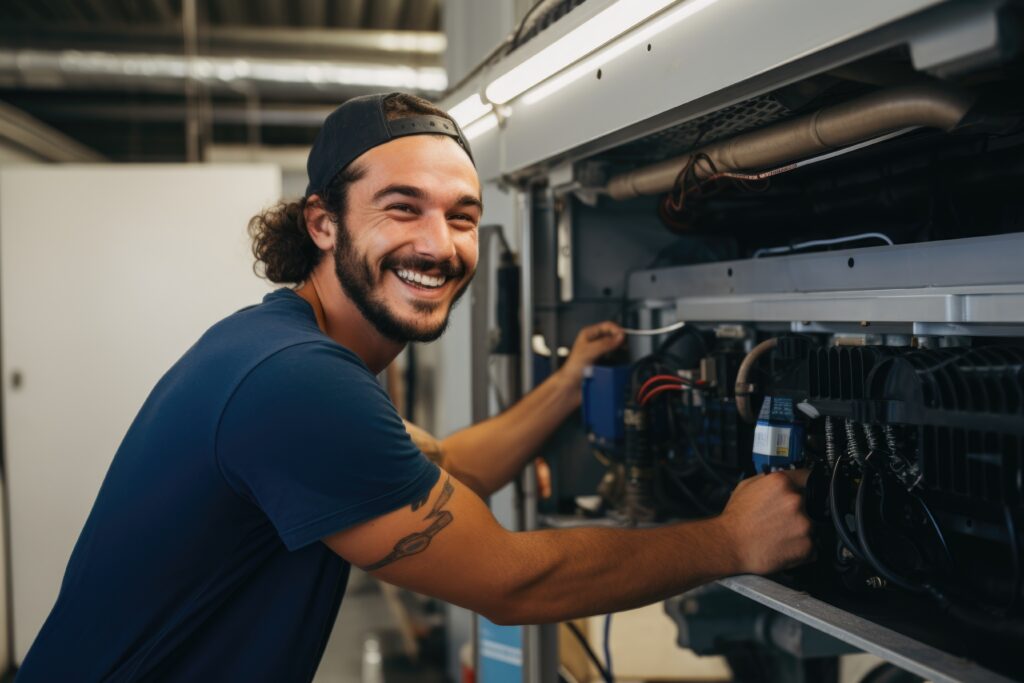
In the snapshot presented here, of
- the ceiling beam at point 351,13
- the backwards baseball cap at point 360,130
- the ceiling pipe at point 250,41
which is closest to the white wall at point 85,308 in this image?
the ceiling pipe at point 250,41

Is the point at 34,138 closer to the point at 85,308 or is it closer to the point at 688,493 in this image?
the point at 85,308

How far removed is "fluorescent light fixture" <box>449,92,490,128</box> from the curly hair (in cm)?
9

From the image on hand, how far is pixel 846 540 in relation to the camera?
894 millimetres

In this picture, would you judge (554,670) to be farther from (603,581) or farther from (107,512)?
(107,512)

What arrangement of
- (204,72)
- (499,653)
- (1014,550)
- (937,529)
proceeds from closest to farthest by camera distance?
(1014,550)
(937,529)
(499,653)
(204,72)

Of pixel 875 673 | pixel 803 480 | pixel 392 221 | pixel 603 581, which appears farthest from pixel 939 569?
pixel 875 673

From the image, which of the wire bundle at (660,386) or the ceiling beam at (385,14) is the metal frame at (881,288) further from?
the ceiling beam at (385,14)

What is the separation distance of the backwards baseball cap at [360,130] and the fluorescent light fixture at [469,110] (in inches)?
4.1

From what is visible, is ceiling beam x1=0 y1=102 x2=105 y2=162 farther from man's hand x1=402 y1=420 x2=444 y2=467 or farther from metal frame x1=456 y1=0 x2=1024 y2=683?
metal frame x1=456 y1=0 x2=1024 y2=683

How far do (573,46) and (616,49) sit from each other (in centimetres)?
5

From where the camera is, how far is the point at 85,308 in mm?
3023

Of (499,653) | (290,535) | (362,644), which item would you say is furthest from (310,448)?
(362,644)

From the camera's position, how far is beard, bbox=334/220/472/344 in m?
1.23

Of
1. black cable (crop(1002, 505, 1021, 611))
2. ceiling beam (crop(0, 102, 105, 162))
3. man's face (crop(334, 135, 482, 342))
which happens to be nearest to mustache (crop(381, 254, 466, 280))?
man's face (crop(334, 135, 482, 342))
